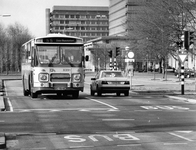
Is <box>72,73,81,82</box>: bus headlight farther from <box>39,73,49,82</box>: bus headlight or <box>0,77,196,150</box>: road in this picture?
<box>0,77,196,150</box>: road

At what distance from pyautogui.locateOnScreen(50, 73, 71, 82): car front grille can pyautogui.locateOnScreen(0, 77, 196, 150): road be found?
633 centimetres

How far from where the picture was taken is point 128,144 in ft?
39.5

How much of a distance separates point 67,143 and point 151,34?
47682 millimetres

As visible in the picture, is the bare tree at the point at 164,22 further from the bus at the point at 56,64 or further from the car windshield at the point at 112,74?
the bus at the point at 56,64

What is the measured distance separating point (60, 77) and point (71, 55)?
1367mm

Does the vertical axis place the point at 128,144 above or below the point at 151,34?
below

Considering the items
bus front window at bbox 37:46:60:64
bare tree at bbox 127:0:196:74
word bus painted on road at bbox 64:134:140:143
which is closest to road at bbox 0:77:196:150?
word bus painted on road at bbox 64:134:140:143

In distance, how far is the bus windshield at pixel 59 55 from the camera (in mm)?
29000

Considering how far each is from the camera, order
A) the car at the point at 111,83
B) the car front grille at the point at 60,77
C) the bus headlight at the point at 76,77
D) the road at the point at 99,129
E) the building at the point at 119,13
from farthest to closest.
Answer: the building at the point at 119,13
the car at the point at 111,83
the bus headlight at the point at 76,77
the car front grille at the point at 60,77
the road at the point at 99,129

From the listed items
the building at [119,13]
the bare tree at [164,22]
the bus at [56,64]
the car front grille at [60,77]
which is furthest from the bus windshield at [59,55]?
the building at [119,13]

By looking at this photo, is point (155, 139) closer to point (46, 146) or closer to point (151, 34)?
point (46, 146)

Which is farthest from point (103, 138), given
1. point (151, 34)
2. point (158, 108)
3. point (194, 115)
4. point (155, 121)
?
point (151, 34)

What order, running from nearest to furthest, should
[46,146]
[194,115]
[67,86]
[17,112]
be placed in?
[46,146]
[194,115]
[17,112]
[67,86]

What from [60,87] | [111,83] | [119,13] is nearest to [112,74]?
[111,83]
